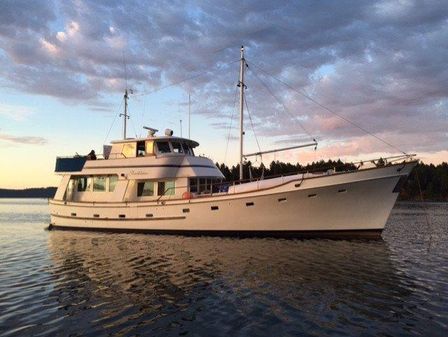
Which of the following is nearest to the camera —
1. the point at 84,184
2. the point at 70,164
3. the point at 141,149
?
the point at 141,149

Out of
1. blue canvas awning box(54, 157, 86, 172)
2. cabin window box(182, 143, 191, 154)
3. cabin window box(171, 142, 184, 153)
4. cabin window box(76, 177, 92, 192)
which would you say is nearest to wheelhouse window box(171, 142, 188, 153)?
cabin window box(171, 142, 184, 153)

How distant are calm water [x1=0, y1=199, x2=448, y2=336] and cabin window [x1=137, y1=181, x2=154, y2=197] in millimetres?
6008

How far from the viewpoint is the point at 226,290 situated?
11.5 metres

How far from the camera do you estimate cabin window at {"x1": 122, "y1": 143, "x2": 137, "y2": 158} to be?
26469 mm

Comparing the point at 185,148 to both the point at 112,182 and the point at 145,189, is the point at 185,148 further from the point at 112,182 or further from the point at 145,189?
the point at 112,182

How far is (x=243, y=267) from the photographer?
48.2 feet

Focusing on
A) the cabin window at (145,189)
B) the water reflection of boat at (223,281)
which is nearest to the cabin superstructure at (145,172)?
the cabin window at (145,189)

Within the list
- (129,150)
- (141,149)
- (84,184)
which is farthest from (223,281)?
(84,184)

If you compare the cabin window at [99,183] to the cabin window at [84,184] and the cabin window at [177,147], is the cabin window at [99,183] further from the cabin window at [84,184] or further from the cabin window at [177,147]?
the cabin window at [177,147]

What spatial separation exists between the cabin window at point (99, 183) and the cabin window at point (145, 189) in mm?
2874

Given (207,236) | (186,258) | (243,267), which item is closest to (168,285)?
(243,267)

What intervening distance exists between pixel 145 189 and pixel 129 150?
2860 mm

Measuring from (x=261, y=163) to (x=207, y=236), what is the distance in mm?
5502

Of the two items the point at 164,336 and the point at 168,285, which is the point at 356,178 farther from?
the point at 164,336
